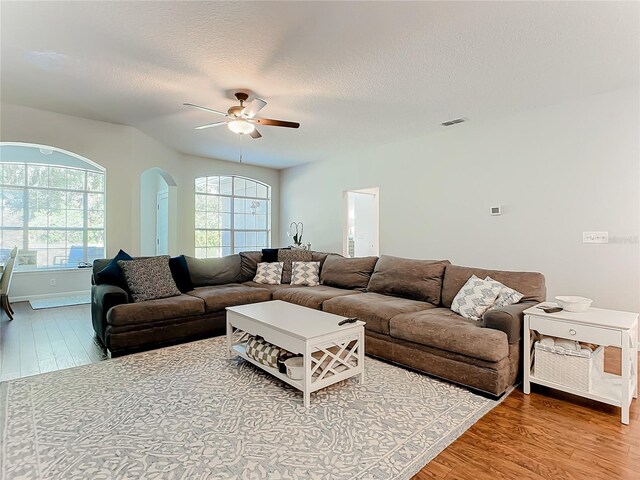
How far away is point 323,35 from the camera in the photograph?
2.56m

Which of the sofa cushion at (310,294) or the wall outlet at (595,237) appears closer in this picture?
the wall outlet at (595,237)

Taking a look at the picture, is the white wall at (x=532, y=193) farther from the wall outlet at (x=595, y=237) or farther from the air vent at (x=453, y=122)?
the air vent at (x=453, y=122)

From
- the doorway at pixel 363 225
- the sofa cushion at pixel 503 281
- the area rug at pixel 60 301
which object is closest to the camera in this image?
the sofa cushion at pixel 503 281

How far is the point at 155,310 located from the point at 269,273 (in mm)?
1808

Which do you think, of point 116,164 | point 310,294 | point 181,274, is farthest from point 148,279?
point 116,164

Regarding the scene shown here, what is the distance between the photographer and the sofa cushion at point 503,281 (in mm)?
2988

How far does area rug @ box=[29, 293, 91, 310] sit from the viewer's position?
213 inches

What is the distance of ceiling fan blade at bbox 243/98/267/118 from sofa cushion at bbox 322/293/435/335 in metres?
2.16

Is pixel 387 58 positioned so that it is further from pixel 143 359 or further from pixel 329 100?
pixel 143 359

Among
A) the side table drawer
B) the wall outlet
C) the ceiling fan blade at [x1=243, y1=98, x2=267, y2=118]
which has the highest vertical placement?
the ceiling fan blade at [x1=243, y1=98, x2=267, y2=118]

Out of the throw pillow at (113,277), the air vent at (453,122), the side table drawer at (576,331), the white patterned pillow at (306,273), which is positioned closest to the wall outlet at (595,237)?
the side table drawer at (576,331)

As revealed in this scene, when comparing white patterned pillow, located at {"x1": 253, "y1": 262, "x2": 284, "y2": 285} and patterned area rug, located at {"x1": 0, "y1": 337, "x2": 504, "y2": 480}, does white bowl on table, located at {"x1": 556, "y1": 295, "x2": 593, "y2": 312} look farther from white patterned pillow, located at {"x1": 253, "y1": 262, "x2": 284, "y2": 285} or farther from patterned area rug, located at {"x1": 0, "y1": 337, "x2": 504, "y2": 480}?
white patterned pillow, located at {"x1": 253, "y1": 262, "x2": 284, "y2": 285}

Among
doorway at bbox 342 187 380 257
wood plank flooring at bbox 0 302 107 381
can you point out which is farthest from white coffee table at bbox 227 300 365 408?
doorway at bbox 342 187 380 257

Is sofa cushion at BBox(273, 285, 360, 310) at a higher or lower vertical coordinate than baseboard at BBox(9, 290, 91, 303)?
higher
